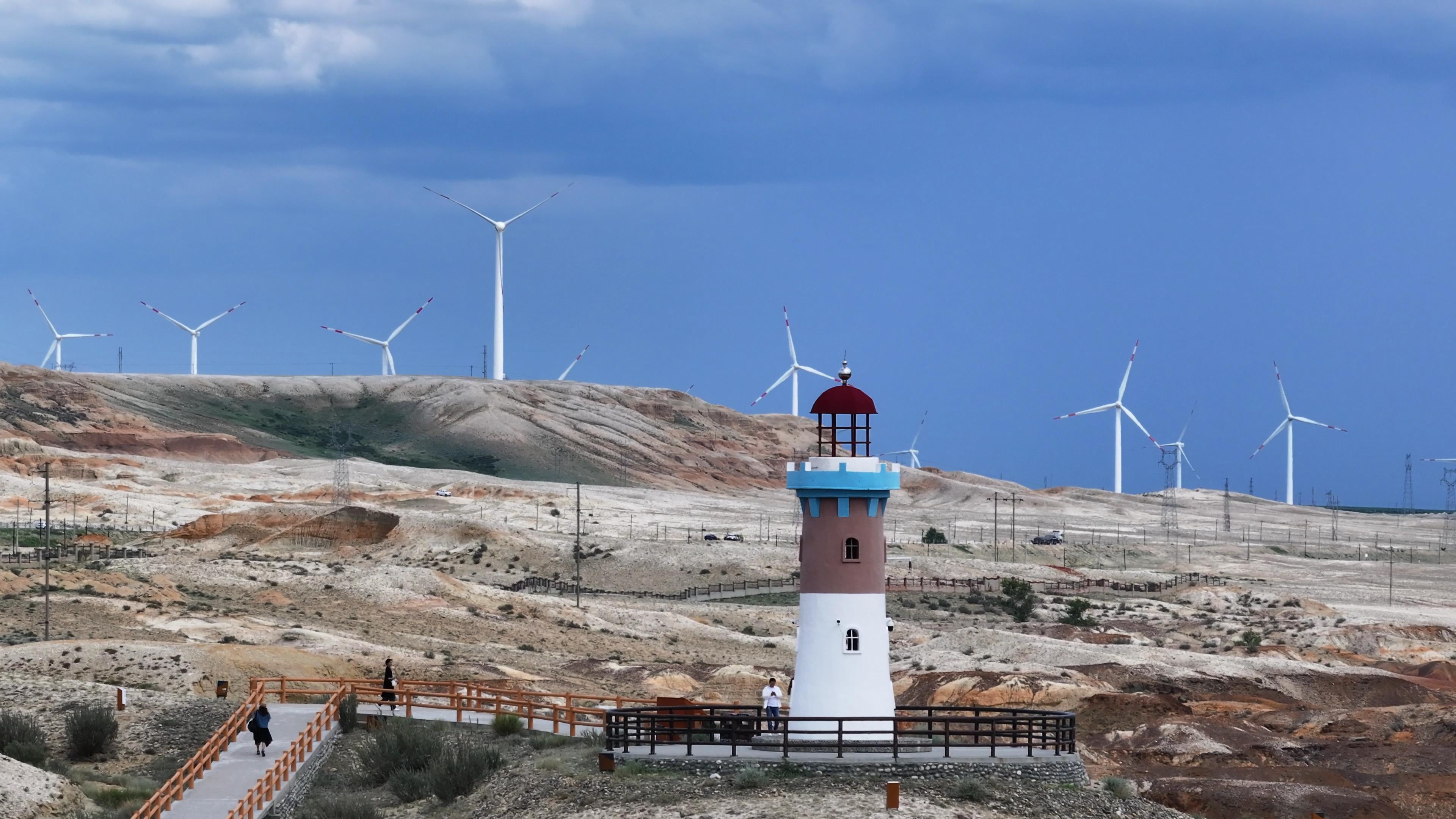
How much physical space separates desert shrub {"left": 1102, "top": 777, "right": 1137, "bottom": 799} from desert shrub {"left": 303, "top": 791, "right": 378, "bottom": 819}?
12.9 meters

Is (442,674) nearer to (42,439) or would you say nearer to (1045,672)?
(1045,672)

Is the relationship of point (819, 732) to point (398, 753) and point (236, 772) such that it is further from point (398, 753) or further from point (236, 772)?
point (236, 772)

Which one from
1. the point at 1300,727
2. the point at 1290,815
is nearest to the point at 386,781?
the point at 1290,815

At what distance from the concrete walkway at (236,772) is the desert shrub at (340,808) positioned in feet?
3.71

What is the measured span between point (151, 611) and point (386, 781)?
32.4 metres

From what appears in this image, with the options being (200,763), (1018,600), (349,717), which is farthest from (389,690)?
(1018,600)

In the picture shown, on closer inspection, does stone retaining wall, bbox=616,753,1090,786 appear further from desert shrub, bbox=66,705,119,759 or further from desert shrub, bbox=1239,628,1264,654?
desert shrub, bbox=1239,628,1264,654

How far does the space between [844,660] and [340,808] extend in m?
9.60

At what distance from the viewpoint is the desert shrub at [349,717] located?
Answer: 122ft

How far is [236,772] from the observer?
1282 inches

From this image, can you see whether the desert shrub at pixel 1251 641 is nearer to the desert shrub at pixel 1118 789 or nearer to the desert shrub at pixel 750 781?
the desert shrub at pixel 1118 789

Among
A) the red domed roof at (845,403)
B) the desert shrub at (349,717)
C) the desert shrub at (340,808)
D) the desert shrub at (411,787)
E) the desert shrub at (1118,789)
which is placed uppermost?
the red domed roof at (845,403)

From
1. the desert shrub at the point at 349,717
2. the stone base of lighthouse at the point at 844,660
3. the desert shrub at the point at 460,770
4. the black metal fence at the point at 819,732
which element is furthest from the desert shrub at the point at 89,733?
A: the stone base of lighthouse at the point at 844,660

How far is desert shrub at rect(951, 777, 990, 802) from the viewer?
27297 millimetres
